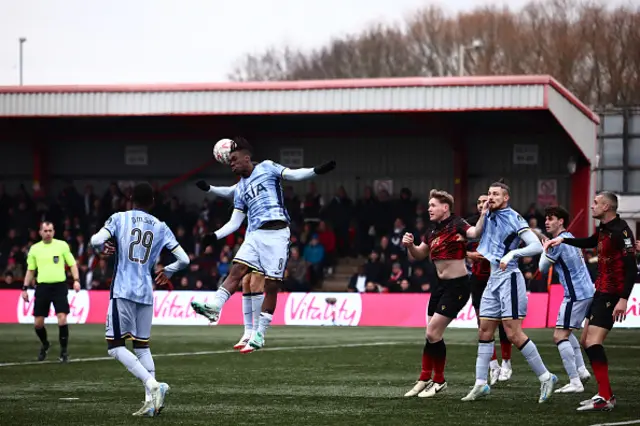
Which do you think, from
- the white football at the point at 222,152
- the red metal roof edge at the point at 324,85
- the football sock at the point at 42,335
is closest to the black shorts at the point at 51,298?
the football sock at the point at 42,335

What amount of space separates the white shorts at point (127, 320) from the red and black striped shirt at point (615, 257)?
175 inches

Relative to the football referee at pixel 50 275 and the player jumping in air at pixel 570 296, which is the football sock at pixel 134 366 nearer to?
the player jumping in air at pixel 570 296

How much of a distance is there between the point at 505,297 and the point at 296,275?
62.3 ft

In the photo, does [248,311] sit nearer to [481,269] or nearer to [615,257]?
[481,269]

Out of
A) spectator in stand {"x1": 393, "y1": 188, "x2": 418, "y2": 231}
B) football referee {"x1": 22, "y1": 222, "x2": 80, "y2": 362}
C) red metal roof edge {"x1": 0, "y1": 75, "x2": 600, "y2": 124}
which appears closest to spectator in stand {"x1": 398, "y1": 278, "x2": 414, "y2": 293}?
spectator in stand {"x1": 393, "y1": 188, "x2": 418, "y2": 231}

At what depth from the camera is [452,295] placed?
13.4m

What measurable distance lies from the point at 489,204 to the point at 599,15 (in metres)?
43.0

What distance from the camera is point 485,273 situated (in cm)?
1620

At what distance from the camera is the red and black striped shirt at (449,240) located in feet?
44.1

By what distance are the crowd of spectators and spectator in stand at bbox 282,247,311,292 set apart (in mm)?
26

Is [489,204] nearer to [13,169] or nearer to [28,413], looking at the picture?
[28,413]

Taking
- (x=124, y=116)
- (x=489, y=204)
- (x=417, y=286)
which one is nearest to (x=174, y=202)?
(x=124, y=116)

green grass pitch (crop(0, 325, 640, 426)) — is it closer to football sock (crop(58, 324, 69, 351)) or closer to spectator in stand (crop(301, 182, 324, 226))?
football sock (crop(58, 324, 69, 351))

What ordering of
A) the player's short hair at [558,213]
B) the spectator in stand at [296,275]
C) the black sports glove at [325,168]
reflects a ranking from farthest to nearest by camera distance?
the spectator in stand at [296,275] → the player's short hair at [558,213] → the black sports glove at [325,168]
